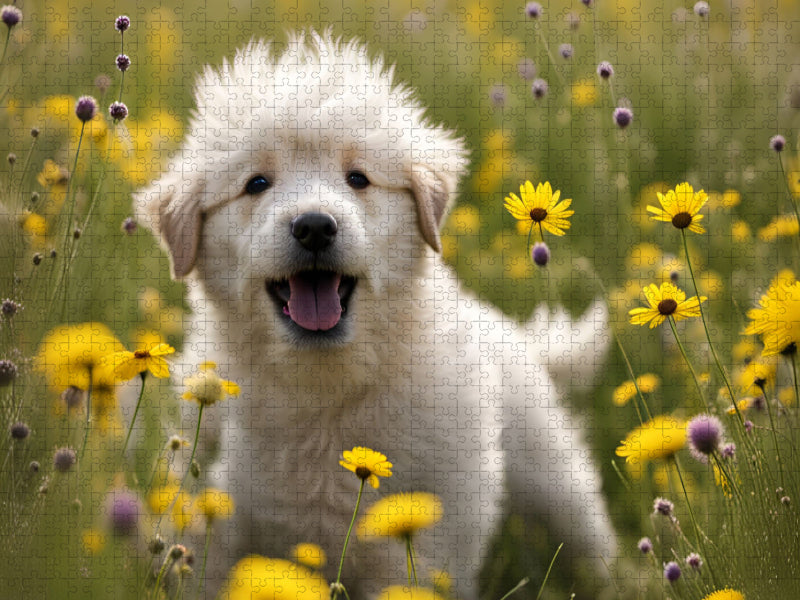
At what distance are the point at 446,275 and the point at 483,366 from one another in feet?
1.15

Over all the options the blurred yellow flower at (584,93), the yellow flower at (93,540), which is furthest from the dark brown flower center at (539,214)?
the blurred yellow flower at (584,93)

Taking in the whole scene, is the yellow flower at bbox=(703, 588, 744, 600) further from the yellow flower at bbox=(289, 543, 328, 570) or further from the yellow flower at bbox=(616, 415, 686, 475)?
the yellow flower at bbox=(289, 543, 328, 570)

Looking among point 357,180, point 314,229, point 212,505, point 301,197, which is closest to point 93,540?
point 212,505

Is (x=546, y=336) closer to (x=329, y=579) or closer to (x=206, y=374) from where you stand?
(x=329, y=579)

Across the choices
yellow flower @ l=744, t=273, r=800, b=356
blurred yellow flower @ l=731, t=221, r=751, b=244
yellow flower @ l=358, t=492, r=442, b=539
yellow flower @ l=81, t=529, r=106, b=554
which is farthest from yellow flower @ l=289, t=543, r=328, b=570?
blurred yellow flower @ l=731, t=221, r=751, b=244

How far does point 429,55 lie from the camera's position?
14.9ft

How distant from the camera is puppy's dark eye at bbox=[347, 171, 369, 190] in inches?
104

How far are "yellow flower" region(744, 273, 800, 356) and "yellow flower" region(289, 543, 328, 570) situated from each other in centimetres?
124

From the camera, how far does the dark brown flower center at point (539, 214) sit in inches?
92.0

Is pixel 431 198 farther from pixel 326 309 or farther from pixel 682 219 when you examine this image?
pixel 682 219

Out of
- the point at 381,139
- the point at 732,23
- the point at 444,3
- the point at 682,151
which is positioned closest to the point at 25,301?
the point at 381,139

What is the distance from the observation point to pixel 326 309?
2594mm

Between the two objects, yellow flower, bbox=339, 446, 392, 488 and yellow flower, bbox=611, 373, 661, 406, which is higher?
yellow flower, bbox=611, 373, 661, 406

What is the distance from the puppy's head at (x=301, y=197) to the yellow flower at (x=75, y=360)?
57cm
